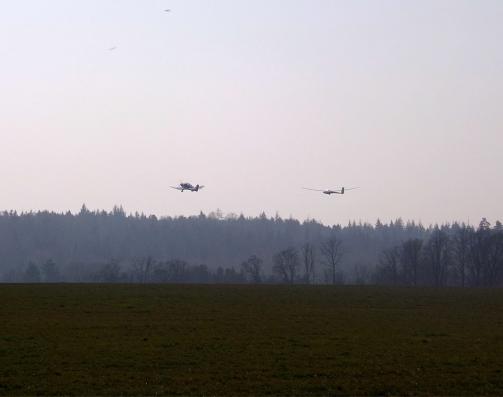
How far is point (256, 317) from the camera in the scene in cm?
4700

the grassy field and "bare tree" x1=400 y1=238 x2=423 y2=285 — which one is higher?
"bare tree" x1=400 y1=238 x2=423 y2=285

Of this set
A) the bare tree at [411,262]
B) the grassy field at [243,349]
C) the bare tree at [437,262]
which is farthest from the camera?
the bare tree at [411,262]

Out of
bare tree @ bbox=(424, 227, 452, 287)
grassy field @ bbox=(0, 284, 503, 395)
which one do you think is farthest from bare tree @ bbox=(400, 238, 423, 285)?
grassy field @ bbox=(0, 284, 503, 395)

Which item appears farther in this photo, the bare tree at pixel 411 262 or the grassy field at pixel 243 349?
the bare tree at pixel 411 262

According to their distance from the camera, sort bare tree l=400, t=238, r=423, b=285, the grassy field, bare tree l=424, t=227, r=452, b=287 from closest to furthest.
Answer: the grassy field
bare tree l=424, t=227, r=452, b=287
bare tree l=400, t=238, r=423, b=285

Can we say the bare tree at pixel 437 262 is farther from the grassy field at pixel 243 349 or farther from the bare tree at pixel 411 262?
the grassy field at pixel 243 349

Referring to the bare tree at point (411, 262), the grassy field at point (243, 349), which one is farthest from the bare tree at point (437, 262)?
the grassy field at point (243, 349)

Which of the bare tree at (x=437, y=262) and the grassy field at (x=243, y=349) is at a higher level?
the bare tree at (x=437, y=262)

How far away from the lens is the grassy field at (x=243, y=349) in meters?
25.1

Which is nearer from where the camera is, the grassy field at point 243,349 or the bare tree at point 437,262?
the grassy field at point 243,349

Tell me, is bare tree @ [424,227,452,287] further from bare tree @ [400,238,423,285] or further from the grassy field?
the grassy field

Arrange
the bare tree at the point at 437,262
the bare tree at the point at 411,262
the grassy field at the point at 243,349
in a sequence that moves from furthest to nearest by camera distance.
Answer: the bare tree at the point at 411,262 < the bare tree at the point at 437,262 < the grassy field at the point at 243,349

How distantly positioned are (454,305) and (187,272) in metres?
122

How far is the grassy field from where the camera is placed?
25.1 m
